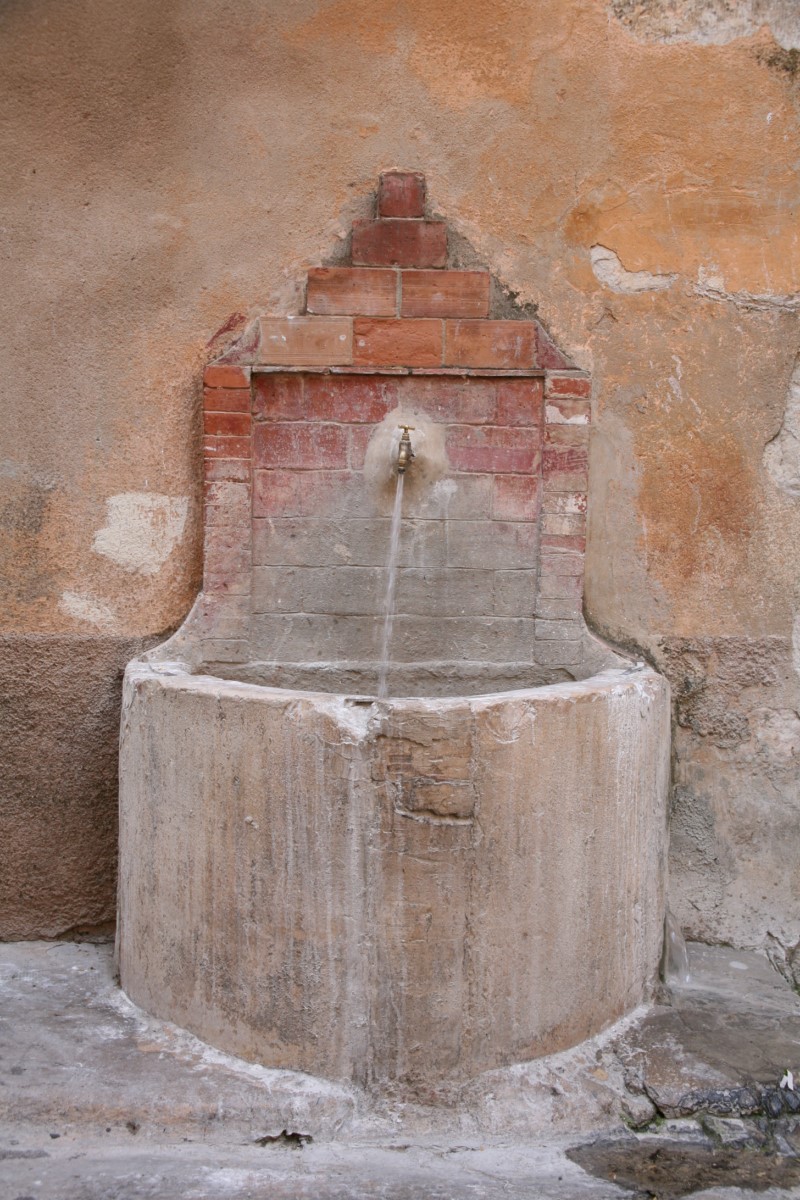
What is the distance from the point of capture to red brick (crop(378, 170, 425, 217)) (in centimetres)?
307

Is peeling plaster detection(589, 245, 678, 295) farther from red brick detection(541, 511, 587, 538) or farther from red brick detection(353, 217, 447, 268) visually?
red brick detection(541, 511, 587, 538)

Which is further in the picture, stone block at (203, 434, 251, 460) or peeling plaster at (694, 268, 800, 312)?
peeling plaster at (694, 268, 800, 312)

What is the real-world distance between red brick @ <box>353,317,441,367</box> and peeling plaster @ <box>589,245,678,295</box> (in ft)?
1.63

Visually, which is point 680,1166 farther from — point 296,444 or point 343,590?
point 296,444

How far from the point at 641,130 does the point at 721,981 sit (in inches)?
91.8

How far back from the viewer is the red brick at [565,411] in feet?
10.1

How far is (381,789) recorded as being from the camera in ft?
7.45

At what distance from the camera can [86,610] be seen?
3055mm

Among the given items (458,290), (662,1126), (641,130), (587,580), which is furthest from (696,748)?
(641,130)

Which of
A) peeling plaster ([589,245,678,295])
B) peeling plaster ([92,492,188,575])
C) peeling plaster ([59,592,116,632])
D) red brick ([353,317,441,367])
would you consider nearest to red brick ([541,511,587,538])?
red brick ([353,317,441,367])

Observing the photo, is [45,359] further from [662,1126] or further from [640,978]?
[662,1126]

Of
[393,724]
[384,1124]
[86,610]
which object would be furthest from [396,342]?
[384,1124]

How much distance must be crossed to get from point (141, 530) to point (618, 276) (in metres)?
1.51

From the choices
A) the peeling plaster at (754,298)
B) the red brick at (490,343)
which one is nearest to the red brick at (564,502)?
the red brick at (490,343)
